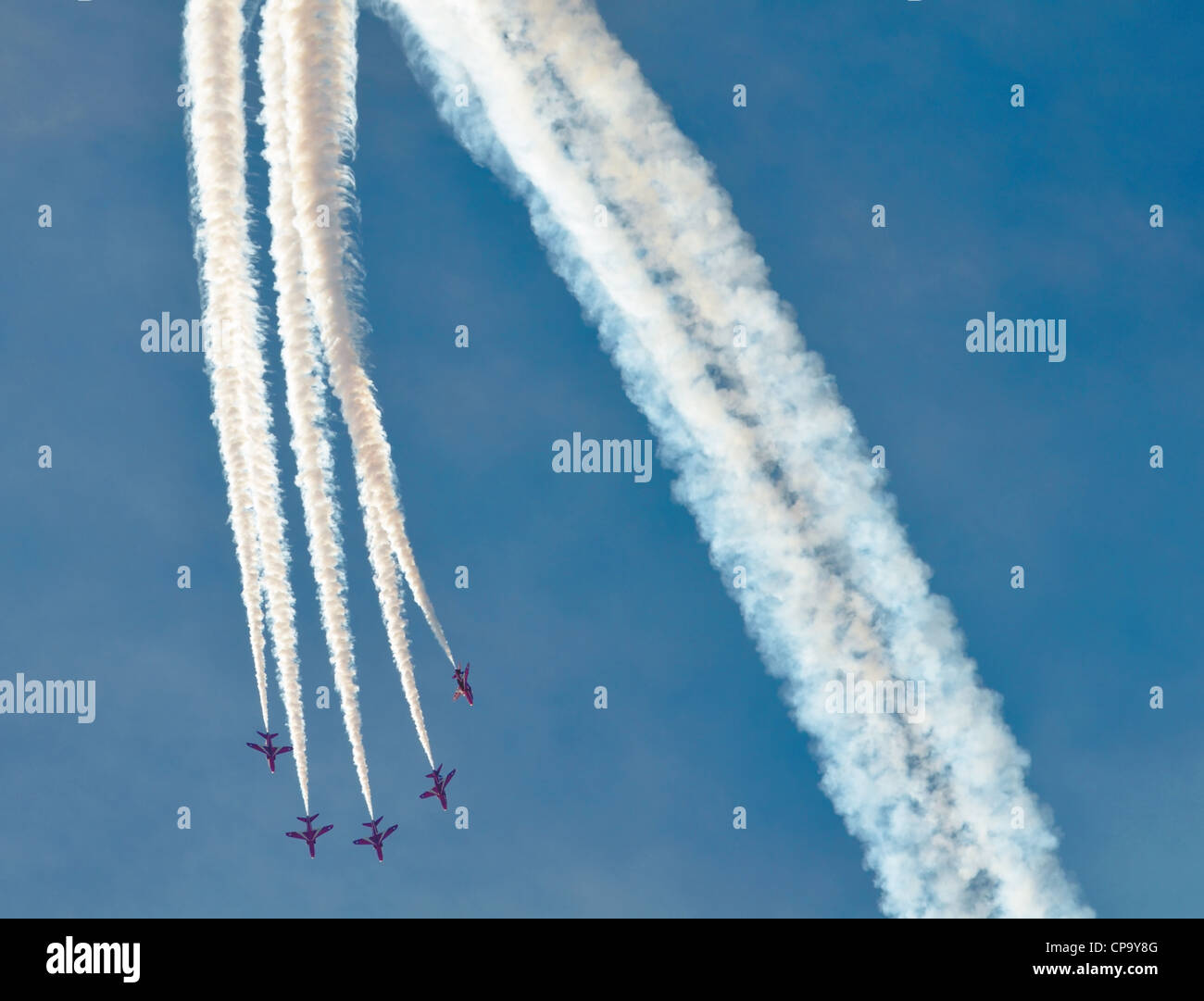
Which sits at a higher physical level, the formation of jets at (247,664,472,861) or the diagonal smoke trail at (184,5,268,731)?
the diagonal smoke trail at (184,5,268,731)

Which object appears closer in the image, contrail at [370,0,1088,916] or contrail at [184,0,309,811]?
contrail at [184,0,309,811]

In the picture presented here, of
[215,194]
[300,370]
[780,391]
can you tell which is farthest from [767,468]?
[215,194]

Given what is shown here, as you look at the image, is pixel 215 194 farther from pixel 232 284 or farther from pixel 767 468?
pixel 767 468

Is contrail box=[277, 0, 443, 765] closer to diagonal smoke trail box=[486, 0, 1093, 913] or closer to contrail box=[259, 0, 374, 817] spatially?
contrail box=[259, 0, 374, 817]

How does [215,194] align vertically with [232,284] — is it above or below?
above

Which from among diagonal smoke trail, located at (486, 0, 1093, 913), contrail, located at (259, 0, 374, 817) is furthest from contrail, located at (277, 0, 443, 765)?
diagonal smoke trail, located at (486, 0, 1093, 913)
